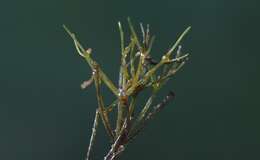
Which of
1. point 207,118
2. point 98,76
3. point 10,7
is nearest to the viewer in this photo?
point 98,76

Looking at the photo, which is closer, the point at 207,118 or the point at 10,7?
the point at 10,7

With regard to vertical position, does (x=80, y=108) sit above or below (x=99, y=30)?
below

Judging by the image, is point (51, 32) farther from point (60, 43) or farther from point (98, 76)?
point (98, 76)

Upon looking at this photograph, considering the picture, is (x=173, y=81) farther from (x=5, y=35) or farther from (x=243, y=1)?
(x=5, y=35)

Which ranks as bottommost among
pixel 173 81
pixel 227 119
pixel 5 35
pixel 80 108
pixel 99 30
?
pixel 227 119

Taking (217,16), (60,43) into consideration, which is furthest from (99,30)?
(217,16)

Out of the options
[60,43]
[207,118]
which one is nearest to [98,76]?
[60,43]

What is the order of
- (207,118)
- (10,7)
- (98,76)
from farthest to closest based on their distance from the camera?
(207,118), (10,7), (98,76)
